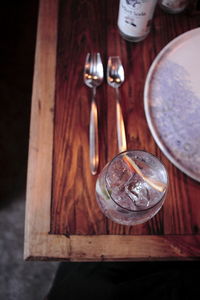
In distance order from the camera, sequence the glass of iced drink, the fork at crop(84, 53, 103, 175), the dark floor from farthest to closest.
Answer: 1. the dark floor
2. the fork at crop(84, 53, 103, 175)
3. the glass of iced drink

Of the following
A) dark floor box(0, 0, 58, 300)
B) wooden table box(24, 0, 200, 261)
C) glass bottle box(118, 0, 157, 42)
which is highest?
glass bottle box(118, 0, 157, 42)

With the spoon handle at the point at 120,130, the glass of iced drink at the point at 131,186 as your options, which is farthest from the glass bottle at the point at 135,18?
the glass of iced drink at the point at 131,186

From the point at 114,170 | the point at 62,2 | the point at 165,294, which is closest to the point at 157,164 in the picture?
the point at 114,170

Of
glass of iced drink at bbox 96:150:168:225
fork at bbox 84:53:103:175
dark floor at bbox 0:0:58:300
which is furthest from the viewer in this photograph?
dark floor at bbox 0:0:58:300

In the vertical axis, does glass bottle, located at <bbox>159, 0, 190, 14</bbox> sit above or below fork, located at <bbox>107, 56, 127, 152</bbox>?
above

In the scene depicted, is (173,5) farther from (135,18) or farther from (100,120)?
(100,120)

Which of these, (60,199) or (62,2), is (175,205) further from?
Result: (62,2)

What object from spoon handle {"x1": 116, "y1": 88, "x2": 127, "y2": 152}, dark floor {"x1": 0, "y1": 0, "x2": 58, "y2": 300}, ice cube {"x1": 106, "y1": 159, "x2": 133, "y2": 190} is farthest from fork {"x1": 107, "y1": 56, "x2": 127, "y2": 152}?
dark floor {"x1": 0, "y1": 0, "x2": 58, "y2": 300}

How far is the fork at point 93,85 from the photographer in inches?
21.6

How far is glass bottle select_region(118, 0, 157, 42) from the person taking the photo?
525 mm

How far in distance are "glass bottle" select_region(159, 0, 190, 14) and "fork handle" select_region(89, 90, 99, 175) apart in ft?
0.78

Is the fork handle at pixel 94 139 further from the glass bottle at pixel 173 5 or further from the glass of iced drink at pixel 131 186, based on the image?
the glass bottle at pixel 173 5

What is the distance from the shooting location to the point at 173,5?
2.06ft

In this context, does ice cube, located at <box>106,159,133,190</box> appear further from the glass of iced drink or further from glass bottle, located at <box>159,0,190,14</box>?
glass bottle, located at <box>159,0,190,14</box>
